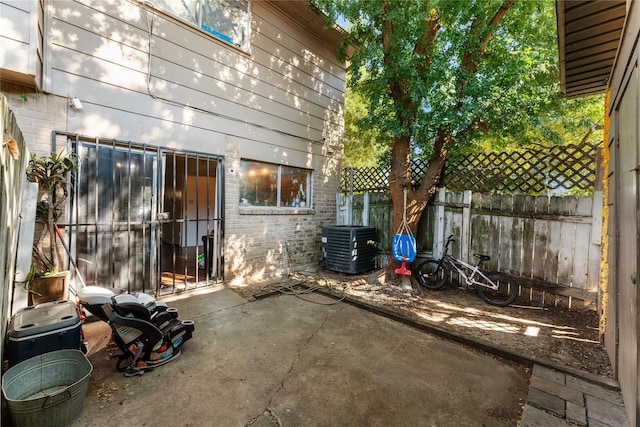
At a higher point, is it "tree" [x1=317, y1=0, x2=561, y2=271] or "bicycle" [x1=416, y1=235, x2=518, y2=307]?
"tree" [x1=317, y1=0, x2=561, y2=271]

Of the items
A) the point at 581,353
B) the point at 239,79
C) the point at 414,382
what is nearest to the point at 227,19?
the point at 239,79

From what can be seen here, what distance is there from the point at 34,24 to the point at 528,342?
617cm

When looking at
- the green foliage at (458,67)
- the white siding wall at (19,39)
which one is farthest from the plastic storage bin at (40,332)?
the green foliage at (458,67)

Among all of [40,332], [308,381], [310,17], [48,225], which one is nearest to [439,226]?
[308,381]

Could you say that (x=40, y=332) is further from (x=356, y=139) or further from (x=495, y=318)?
(x=356, y=139)

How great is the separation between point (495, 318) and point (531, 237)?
1487 millimetres

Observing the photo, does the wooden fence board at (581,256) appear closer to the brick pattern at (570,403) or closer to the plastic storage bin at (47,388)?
the brick pattern at (570,403)

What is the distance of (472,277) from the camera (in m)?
4.48

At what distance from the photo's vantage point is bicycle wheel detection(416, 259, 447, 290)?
16.1 ft

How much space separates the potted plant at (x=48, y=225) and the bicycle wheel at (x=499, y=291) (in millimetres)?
5508

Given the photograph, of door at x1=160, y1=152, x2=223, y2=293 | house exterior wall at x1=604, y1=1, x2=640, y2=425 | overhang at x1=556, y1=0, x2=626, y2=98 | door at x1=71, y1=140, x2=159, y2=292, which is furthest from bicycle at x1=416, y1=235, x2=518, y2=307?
door at x1=71, y1=140, x2=159, y2=292

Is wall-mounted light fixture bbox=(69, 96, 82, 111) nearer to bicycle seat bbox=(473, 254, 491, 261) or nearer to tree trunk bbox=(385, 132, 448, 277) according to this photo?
tree trunk bbox=(385, 132, 448, 277)

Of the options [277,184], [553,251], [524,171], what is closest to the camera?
[553,251]

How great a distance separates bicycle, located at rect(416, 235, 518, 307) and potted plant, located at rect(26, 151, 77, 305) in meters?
5.18
